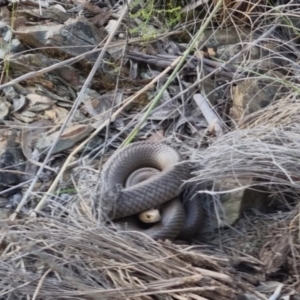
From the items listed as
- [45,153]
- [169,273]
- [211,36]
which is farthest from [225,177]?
[211,36]

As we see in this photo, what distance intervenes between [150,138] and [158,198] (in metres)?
0.57

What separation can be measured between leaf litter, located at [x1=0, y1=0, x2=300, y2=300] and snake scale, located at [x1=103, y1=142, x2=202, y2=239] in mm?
60

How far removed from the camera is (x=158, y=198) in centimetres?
300

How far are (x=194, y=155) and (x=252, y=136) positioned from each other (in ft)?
0.81

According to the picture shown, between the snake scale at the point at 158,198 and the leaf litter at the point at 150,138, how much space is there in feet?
0.20

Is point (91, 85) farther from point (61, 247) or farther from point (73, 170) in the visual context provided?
point (61, 247)

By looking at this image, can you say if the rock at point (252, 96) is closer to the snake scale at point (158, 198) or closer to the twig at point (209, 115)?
the twig at point (209, 115)

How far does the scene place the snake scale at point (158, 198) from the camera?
2.96 m

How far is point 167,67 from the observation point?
12.4 ft

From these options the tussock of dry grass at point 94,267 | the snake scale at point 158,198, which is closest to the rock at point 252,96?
the snake scale at point 158,198

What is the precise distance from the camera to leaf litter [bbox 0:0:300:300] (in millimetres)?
2539

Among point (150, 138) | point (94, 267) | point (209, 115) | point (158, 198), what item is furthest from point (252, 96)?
point (94, 267)

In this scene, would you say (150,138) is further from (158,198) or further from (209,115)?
(158,198)

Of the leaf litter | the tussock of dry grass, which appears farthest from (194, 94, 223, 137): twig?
the tussock of dry grass
